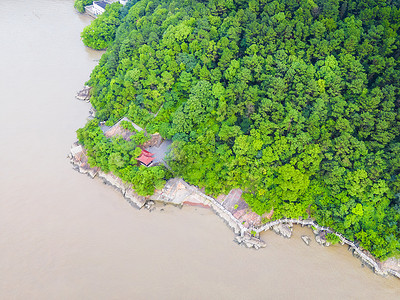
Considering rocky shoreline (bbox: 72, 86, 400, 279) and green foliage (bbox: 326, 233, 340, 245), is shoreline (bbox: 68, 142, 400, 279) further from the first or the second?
green foliage (bbox: 326, 233, 340, 245)

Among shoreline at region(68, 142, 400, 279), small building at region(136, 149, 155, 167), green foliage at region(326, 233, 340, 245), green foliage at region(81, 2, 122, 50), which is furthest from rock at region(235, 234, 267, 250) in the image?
green foliage at region(81, 2, 122, 50)

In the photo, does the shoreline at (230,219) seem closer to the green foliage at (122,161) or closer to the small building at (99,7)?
the green foliage at (122,161)

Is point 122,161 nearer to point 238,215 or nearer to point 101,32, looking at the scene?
point 238,215

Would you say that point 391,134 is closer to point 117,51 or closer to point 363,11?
point 363,11

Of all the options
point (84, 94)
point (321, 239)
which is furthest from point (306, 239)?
point (84, 94)

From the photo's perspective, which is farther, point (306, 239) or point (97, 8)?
point (97, 8)

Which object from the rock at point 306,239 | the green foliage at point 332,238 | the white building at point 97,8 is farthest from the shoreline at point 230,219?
the white building at point 97,8
